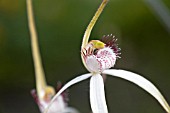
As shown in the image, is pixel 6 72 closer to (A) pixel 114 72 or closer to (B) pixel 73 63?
(B) pixel 73 63

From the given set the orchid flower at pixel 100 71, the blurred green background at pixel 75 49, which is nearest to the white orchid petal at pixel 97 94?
the orchid flower at pixel 100 71

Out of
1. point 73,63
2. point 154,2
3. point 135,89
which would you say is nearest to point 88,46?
point 154,2

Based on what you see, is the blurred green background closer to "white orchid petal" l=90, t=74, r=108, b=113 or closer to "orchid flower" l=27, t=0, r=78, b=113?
"orchid flower" l=27, t=0, r=78, b=113

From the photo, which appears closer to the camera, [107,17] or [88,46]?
[88,46]

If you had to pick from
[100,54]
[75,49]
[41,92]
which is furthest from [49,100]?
[75,49]

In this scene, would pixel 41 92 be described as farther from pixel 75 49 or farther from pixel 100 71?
pixel 75 49

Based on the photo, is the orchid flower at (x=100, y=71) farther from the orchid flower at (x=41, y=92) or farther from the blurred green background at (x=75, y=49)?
the blurred green background at (x=75, y=49)

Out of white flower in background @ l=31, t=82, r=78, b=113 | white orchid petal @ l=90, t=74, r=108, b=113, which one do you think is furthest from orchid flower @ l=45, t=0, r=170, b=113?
white flower in background @ l=31, t=82, r=78, b=113
